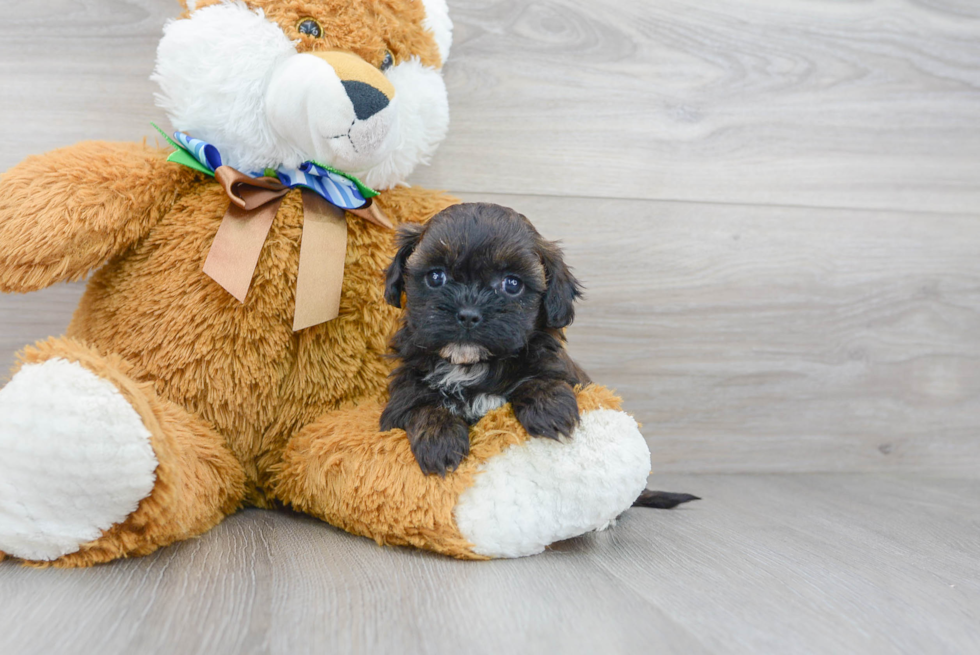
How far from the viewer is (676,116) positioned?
1741 millimetres

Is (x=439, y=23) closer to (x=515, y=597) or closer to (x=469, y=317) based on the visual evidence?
(x=469, y=317)

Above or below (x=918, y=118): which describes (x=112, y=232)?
below

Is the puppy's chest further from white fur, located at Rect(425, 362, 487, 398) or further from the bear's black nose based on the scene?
the bear's black nose

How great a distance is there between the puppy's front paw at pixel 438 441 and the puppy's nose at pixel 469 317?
17 centimetres

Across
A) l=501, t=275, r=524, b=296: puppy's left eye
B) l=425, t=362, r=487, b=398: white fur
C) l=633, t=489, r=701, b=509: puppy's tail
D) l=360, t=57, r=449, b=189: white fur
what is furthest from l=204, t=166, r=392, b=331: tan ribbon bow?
l=633, t=489, r=701, b=509: puppy's tail

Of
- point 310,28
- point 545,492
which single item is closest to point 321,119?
point 310,28

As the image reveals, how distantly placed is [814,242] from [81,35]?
174 cm

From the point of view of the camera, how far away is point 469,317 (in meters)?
1.03

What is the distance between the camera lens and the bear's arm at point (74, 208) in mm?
1129

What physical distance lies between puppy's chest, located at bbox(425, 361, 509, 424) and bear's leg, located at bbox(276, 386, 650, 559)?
45 mm

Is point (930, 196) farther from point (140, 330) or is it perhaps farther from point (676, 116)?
point (140, 330)

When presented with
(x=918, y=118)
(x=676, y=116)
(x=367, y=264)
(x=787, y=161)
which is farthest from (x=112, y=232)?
(x=918, y=118)

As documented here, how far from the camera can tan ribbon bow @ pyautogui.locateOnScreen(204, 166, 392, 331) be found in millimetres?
1204

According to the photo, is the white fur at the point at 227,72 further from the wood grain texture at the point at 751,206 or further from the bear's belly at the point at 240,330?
the wood grain texture at the point at 751,206
